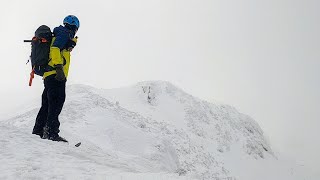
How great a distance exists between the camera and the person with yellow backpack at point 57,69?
732cm

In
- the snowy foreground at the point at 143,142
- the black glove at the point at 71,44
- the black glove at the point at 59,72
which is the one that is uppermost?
the black glove at the point at 71,44

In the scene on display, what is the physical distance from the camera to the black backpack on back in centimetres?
736

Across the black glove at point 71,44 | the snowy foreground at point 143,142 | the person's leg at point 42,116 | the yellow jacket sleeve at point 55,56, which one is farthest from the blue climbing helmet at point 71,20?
the snowy foreground at point 143,142

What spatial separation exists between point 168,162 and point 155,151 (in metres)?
0.77

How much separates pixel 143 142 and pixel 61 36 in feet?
23.8

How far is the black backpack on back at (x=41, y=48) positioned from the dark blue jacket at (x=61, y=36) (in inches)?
6.7

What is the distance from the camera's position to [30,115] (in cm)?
1670

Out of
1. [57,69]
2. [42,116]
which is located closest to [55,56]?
[57,69]

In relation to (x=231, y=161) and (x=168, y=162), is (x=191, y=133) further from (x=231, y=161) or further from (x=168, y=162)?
(x=168, y=162)

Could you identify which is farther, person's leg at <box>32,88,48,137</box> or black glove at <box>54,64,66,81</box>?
person's leg at <box>32,88,48,137</box>

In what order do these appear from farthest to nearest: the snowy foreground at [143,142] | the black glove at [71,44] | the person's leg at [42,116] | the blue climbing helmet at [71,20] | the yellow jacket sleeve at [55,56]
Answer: the person's leg at [42,116] → the blue climbing helmet at [71,20] → the black glove at [71,44] → the yellow jacket sleeve at [55,56] → the snowy foreground at [143,142]

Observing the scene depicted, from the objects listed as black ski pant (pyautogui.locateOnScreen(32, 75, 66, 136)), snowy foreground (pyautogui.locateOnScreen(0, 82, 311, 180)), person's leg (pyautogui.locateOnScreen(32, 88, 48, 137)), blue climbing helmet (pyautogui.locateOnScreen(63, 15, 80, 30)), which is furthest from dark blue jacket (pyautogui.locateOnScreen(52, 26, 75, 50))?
snowy foreground (pyautogui.locateOnScreen(0, 82, 311, 180))

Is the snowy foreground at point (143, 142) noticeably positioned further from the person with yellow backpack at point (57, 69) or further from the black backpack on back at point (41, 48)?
the black backpack on back at point (41, 48)

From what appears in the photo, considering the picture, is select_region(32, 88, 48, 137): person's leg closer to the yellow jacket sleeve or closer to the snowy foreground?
the snowy foreground
